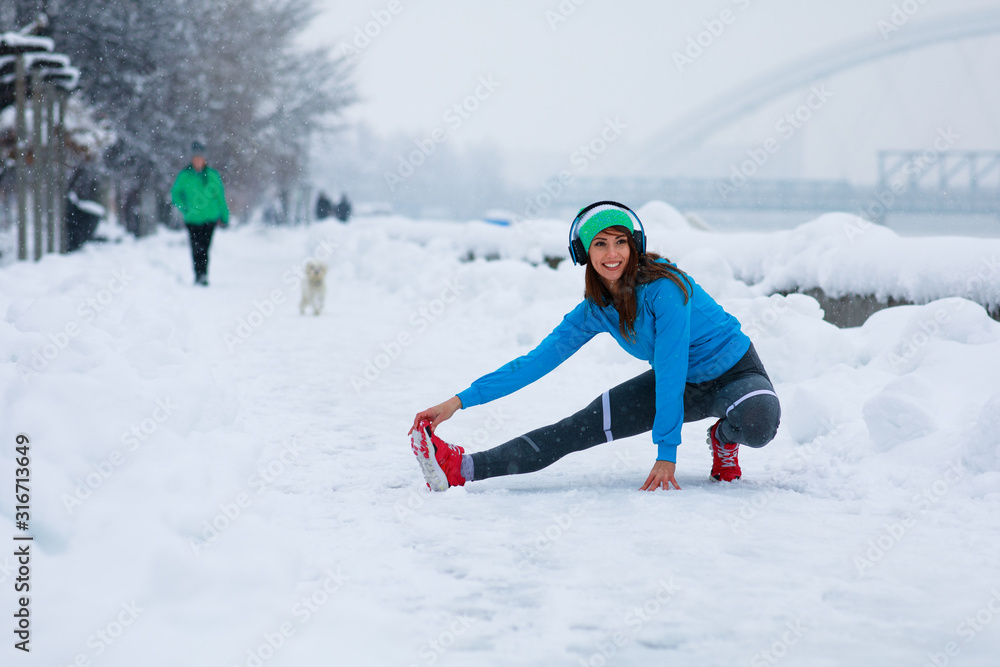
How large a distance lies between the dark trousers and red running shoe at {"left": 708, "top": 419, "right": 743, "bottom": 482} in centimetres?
938

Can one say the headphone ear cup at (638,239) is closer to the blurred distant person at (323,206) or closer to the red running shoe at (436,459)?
the red running shoe at (436,459)

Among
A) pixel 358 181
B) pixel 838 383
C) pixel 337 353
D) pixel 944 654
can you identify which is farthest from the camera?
pixel 358 181

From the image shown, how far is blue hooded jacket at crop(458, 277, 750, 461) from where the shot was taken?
120 inches

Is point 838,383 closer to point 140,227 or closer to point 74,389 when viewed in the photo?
point 74,389

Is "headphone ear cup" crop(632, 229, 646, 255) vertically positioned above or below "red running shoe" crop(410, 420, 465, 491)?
above

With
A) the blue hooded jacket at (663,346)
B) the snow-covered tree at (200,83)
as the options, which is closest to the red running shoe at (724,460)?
the blue hooded jacket at (663,346)

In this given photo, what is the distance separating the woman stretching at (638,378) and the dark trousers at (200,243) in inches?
356

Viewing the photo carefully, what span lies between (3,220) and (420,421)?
38.6m

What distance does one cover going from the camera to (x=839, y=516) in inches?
113

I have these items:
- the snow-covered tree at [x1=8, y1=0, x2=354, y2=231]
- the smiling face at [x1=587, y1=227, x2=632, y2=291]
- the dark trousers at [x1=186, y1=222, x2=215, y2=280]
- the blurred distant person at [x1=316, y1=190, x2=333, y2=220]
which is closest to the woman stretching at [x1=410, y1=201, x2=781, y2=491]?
the smiling face at [x1=587, y1=227, x2=632, y2=291]

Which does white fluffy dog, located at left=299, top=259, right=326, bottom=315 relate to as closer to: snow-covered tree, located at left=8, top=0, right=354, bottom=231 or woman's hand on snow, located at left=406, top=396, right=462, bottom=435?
woman's hand on snow, located at left=406, top=396, right=462, bottom=435

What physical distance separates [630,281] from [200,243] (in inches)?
384

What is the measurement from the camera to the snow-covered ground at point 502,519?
1995 mm

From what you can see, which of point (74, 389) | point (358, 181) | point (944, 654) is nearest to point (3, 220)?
point (74, 389)
